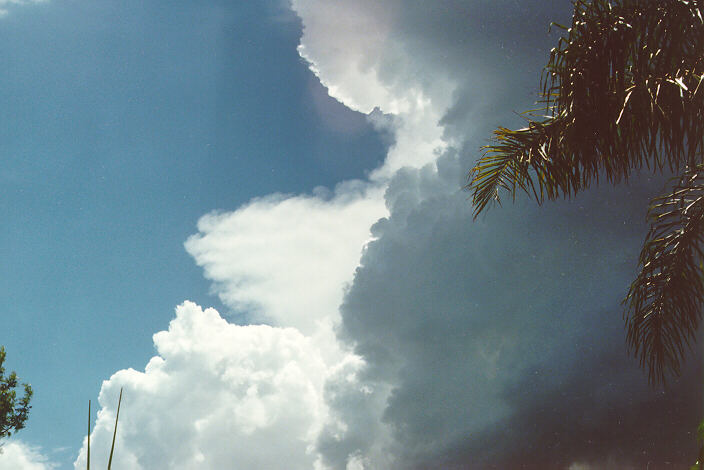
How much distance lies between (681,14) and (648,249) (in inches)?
104

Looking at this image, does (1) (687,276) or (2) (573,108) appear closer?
(2) (573,108)

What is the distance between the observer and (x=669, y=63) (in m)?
6.45

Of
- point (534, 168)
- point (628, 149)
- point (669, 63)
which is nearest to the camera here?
point (669, 63)

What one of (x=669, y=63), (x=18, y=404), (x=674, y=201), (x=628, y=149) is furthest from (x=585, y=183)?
(x=18, y=404)

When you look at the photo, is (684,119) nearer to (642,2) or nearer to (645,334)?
(642,2)

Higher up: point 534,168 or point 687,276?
point 534,168

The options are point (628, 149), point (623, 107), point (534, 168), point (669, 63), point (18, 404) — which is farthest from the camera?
point (18, 404)


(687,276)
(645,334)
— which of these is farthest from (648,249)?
(645,334)

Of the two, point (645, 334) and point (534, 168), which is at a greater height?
point (534, 168)

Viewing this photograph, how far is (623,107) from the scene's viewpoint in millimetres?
6012

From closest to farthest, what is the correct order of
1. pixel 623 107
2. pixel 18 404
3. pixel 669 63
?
1. pixel 623 107
2. pixel 669 63
3. pixel 18 404

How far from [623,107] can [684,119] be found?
0.76 m

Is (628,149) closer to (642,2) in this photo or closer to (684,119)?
(684,119)

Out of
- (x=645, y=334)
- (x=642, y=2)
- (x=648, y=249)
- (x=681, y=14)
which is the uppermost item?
(x=642, y=2)
